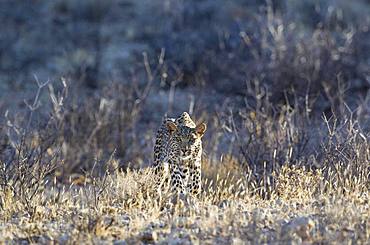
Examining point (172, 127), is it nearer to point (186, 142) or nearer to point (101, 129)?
point (186, 142)

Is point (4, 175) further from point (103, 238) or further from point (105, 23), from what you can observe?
point (105, 23)

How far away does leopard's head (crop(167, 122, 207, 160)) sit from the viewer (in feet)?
32.2

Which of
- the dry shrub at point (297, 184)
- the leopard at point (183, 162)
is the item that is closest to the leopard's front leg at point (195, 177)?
the leopard at point (183, 162)

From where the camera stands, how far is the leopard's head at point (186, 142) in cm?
983

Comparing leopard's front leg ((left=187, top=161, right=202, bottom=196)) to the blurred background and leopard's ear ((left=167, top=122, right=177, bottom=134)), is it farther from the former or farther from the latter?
the blurred background

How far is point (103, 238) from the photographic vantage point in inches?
319

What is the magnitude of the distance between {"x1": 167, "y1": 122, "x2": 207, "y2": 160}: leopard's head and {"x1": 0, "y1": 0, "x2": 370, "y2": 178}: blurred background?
1891 millimetres

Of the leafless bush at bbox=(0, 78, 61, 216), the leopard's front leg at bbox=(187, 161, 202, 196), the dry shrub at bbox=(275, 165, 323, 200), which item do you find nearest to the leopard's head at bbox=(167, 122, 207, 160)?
the leopard's front leg at bbox=(187, 161, 202, 196)

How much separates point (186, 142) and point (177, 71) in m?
7.11

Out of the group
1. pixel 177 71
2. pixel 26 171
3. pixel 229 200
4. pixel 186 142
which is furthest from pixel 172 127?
pixel 177 71

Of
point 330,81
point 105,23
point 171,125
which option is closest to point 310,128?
point 330,81

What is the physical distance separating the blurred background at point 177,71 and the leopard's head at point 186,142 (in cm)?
189

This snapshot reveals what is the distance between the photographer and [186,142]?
9836mm

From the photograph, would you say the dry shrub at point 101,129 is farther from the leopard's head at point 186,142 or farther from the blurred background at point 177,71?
the leopard's head at point 186,142
